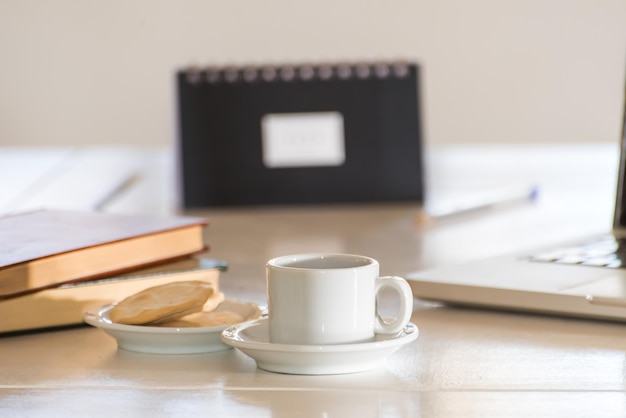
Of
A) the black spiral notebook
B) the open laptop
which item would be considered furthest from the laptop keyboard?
the black spiral notebook

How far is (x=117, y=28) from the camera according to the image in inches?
115

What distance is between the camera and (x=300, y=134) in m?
1.93

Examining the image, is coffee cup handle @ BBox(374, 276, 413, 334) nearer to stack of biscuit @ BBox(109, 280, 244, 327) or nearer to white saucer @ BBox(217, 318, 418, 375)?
white saucer @ BBox(217, 318, 418, 375)

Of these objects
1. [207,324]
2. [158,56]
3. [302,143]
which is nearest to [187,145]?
[302,143]

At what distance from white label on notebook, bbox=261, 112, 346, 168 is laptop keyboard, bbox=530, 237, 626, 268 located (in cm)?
95

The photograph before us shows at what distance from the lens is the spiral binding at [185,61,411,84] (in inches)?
76.5

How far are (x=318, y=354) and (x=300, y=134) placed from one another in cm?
135

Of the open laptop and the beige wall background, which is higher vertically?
the beige wall background

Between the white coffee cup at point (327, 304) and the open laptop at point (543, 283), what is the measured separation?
0.21 metres

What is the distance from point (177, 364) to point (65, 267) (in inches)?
6.7

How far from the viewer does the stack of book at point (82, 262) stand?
75 cm

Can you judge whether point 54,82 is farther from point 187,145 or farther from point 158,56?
point 187,145

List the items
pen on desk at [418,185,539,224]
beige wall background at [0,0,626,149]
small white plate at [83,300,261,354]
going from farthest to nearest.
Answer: beige wall background at [0,0,626,149]
pen on desk at [418,185,539,224]
small white plate at [83,300,261,354]

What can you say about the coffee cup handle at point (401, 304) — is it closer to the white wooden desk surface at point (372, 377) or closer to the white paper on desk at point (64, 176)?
the white wooden desk surface at point (372, 377)
